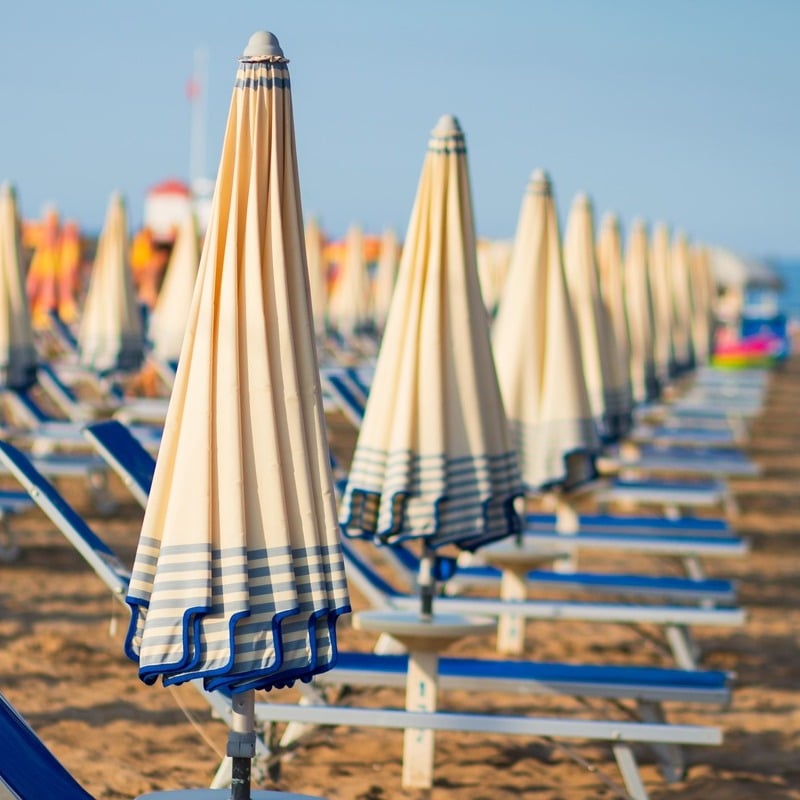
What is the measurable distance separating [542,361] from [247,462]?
11.9ft

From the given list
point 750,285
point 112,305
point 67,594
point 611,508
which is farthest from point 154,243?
point 67,594

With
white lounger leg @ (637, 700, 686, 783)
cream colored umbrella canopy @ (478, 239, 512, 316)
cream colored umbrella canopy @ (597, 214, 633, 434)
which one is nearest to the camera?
white lounger leg @ (637, 700, 686, 783)

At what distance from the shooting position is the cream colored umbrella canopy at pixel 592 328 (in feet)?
26.0

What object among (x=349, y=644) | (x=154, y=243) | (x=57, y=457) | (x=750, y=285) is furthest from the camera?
(x=750, y=285)

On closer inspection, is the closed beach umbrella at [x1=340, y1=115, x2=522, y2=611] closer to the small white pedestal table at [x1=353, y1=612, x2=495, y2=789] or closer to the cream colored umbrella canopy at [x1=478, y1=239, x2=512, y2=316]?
the small white pedestal table at [x1=353, y1=612, x2=495, y2=789]

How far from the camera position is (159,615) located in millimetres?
2605

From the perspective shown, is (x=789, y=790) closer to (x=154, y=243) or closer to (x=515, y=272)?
(x=515, y=272)

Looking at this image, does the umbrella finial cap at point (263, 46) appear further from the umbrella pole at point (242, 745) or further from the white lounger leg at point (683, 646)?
the white lounger leg at point (683, 646)

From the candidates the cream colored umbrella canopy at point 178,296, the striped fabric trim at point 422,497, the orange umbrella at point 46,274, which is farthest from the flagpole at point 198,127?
the striped fabric trim at point 422,497

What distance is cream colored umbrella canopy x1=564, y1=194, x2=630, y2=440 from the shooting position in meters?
7.92

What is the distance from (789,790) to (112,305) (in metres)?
8.65

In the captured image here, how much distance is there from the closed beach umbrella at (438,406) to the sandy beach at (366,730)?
0.63 m

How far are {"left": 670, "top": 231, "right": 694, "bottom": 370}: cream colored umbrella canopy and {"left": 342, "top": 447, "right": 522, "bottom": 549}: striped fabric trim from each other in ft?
33.5

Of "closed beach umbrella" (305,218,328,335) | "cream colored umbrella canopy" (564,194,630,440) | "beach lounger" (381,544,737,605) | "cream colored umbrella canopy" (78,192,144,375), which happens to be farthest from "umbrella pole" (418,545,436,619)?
"closed beach umbrella" (305,218,328,335)
